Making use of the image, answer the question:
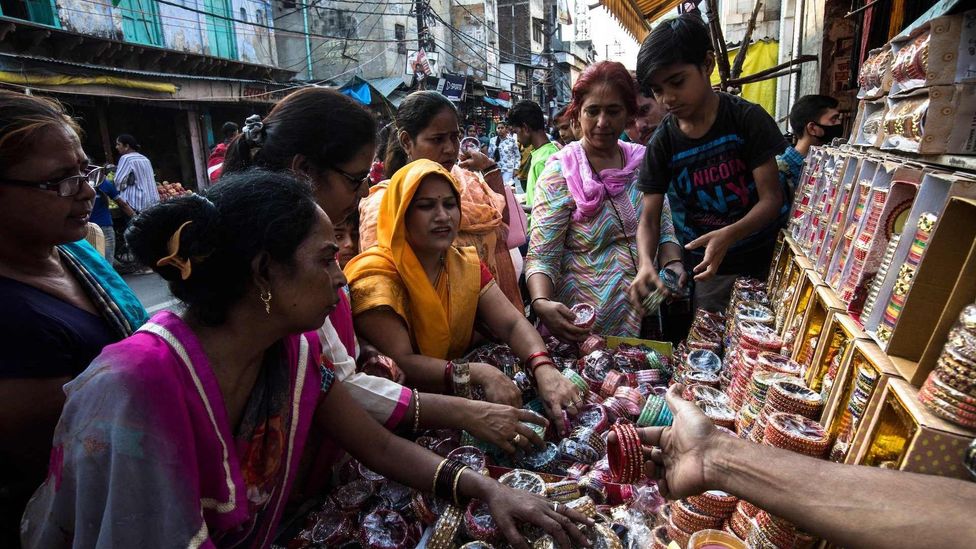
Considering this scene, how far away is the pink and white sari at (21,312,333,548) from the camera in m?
1.10

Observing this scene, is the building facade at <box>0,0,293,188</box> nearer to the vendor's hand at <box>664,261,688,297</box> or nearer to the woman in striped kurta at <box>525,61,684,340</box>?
the woman in striped kurta at <box>525,61,684,340</box>

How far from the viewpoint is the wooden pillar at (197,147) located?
51.5ft

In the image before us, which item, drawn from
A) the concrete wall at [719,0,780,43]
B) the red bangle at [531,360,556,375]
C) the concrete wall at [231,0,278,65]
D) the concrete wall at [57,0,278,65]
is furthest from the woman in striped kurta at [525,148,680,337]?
the concrete wall at [231,0,278,65]

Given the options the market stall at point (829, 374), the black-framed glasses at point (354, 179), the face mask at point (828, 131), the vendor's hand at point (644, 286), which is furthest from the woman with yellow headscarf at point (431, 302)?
the face mask at point (828, 131)

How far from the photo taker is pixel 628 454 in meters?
1.50

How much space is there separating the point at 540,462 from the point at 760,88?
9.08m

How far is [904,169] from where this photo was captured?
1397mm

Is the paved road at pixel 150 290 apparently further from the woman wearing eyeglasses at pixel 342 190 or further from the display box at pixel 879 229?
the display box at pixel 879 229

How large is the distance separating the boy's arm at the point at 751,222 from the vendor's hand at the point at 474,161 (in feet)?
6.75

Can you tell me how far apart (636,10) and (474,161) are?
545 centimetres


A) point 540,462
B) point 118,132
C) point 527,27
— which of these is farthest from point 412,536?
point 527,27

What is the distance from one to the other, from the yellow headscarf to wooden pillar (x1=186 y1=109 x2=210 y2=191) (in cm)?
1572

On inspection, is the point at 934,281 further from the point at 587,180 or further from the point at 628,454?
the point at 587,180

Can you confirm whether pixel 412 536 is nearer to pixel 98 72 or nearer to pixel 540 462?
pixel 540 462
